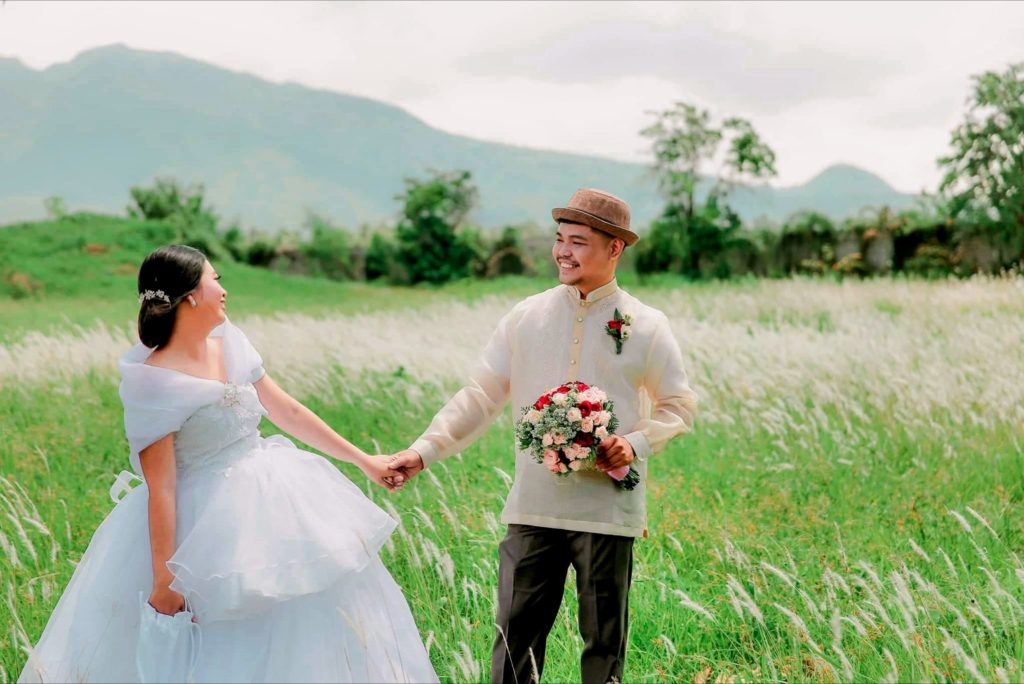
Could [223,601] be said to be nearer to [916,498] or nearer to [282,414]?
[282,414]

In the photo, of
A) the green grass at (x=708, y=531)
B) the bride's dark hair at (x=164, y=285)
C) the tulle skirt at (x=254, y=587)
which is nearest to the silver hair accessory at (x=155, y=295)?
the bride's dark hair at (x=164, y=285)

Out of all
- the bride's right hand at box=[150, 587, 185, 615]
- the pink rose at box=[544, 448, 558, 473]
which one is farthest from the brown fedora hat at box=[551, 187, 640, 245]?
the bride's right hand at box=[150, 587, 185, 615]

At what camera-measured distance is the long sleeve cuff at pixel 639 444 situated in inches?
141

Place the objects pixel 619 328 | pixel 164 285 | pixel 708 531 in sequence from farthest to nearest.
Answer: pixel 708 531
pixel 619 328
pixel 164 285

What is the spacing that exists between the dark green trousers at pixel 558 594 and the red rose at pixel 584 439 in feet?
1.28

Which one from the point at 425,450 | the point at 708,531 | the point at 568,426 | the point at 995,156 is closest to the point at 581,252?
the point at 568,426

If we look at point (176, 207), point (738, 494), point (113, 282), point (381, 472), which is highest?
point (176, 207)

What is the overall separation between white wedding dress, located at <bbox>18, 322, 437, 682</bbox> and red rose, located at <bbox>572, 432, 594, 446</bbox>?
→ 74 centimetres

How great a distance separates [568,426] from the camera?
339cm

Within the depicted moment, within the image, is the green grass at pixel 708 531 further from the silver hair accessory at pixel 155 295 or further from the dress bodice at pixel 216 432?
the silver hair accessory at pixel 155 295

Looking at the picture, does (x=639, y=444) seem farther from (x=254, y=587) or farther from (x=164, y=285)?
(x=164, y=285)

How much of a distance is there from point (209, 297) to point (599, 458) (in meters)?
1.47

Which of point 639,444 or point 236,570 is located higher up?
point 639,444

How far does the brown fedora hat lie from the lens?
145 inches
